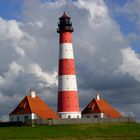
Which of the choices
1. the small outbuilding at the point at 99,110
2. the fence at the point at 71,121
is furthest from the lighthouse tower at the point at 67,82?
the small outbuilding at the point at 99,110

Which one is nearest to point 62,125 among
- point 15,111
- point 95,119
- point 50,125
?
point 50,125

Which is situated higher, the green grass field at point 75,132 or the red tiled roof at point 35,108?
the red tiled roof at point 35,108

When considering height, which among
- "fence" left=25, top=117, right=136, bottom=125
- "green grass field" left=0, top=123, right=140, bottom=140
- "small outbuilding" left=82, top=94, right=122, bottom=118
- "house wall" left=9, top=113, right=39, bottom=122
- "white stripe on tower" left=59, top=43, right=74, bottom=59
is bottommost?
"green grass field" left=0, top=123, right=140, bottom=140

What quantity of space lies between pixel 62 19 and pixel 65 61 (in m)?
6.51

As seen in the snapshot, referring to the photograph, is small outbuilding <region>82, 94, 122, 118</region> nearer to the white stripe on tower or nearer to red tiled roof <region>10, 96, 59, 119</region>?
red tiled roof <region>10, 96, 59, 119</region>

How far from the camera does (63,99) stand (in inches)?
3169

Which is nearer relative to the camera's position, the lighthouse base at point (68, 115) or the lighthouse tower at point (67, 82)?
the lighthouse tower at point (67, 82)

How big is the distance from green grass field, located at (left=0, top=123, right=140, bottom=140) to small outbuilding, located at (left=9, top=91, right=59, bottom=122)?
27.8 ft

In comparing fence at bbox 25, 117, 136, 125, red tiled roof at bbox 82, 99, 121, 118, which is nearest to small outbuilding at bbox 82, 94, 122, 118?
red tiled roof at bbox 82, 99, 121, 118

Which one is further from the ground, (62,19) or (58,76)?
(62,19)

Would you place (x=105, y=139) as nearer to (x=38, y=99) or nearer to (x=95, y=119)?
(x=95, y=119)

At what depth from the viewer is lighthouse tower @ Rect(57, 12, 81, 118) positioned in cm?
8062

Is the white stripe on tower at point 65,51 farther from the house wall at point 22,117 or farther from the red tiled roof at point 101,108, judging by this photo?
the red tiled roof at point 101,108

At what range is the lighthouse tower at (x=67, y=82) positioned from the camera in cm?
8062
